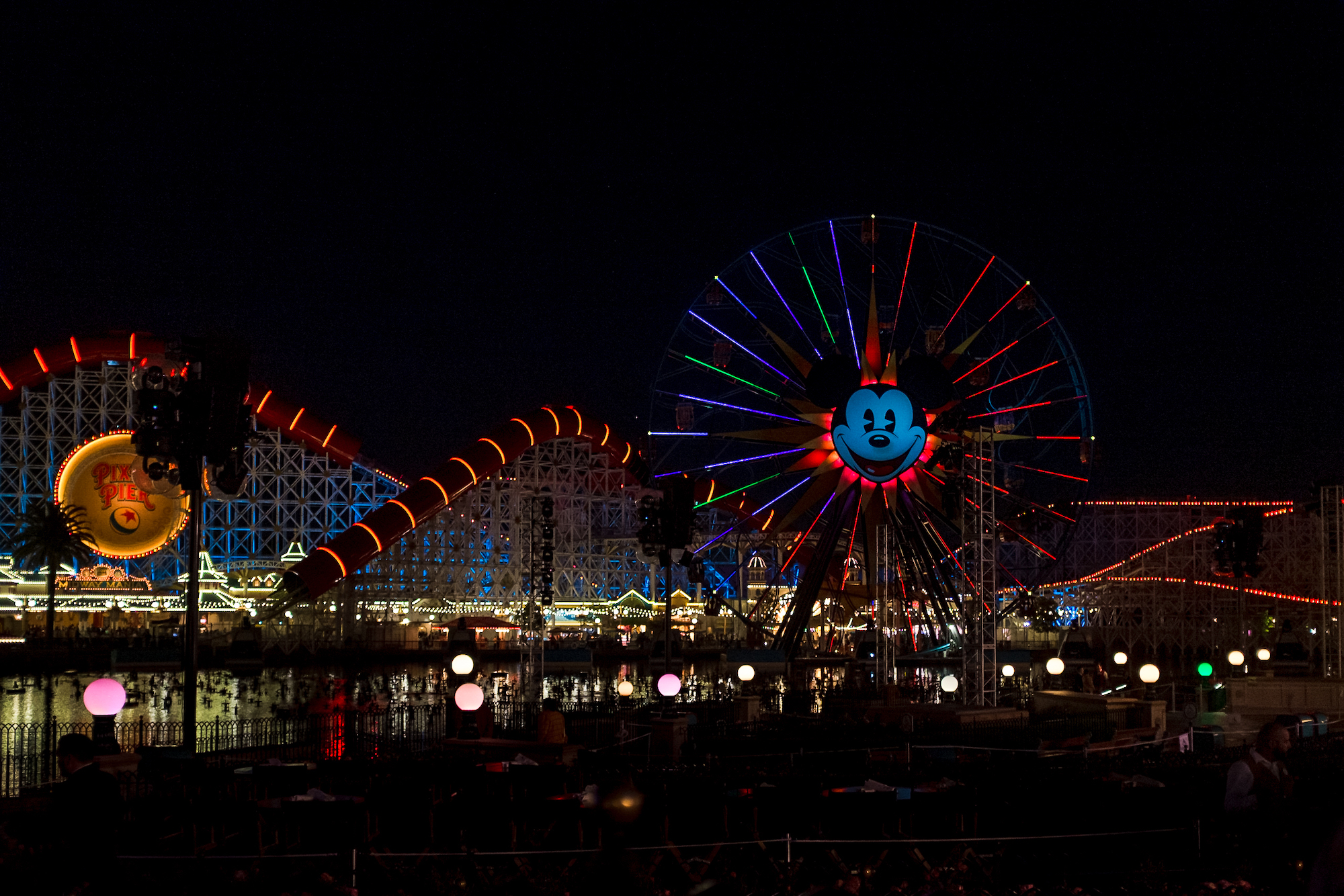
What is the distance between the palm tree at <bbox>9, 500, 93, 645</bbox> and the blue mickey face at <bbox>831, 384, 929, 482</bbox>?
126ft

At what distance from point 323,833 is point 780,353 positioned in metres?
31.3

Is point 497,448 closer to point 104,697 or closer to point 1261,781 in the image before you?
point 104,697

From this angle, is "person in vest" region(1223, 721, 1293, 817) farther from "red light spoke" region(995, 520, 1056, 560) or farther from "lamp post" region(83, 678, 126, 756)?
"red light spoke" region(995, 520, 1056, 560)

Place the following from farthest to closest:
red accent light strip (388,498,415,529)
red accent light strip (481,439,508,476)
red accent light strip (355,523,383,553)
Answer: red accent light strip (481,439,508,476), red accent light strip (388,498,415,529), red accent light strip (355,523,383,553)

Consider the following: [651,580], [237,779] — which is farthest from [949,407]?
[651,580]

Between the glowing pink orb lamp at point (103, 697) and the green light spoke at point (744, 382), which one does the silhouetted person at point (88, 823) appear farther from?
the green light spoke at point (744, 382)

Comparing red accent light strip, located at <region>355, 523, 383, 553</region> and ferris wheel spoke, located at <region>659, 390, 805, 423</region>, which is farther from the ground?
ferris wheel spoke, located at <region>659, 390, 805, 423</region>

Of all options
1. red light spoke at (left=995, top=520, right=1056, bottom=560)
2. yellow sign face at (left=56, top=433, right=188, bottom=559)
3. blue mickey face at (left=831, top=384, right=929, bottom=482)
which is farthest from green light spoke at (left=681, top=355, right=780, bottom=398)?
yellow sign face at (left=56, top=433, right=188, bottom=559)

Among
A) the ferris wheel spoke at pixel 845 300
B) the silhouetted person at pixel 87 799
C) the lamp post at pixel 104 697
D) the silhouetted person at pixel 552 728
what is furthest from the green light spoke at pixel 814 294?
the silhouetted person at pixel 87 799

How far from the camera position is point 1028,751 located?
19.2 meters

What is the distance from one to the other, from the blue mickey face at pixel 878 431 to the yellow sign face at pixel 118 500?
3791 centimetres

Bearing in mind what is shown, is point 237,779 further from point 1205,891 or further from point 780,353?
point 780,353

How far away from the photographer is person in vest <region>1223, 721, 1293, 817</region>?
30.2 feet

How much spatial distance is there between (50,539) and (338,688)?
1050 inches
